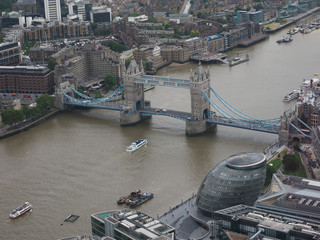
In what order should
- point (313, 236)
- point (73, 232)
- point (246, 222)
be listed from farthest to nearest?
point (73, 232) → point (246, 222) → point (313, 236)

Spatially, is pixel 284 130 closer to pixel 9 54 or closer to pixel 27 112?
pixel 27 112

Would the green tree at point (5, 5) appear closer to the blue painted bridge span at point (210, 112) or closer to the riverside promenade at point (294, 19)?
the riverside promenade at point (294, 19)

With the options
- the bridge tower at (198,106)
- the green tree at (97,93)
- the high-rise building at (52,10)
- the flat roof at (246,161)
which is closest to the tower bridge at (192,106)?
the bridge tower at (198,106)

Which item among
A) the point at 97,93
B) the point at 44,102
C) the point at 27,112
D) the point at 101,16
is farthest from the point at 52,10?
the point at 27,112

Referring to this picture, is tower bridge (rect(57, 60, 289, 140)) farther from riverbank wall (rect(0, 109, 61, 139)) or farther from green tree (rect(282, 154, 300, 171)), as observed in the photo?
green tree (rect(282, 154, 300, 171))

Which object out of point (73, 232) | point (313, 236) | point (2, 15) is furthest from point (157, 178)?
point (2, 15)

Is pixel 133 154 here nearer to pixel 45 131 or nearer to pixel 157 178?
pixel 157 178
